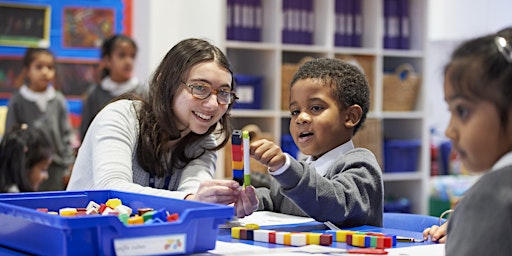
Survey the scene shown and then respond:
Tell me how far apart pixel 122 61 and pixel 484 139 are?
130 inches

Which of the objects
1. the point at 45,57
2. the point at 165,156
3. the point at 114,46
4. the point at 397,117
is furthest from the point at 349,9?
the point at 165,156

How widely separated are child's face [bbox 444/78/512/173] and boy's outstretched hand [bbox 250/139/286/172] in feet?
1.44

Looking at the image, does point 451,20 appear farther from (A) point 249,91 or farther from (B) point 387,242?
Result: (B) point 387,242

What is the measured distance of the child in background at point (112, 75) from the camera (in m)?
4.22

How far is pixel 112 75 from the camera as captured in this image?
14.1ft

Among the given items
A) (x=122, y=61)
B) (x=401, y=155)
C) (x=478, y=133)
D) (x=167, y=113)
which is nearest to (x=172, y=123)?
(x=167, y=113)

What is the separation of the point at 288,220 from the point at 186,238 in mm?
541

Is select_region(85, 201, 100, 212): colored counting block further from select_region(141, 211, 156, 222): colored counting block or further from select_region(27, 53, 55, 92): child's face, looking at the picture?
select_region(27, 53, 55, 92): child's face

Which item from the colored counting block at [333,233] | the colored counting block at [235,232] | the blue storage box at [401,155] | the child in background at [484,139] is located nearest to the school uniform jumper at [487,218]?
the child in background at [484,139]

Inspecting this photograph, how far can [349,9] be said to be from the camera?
4762 millimetres

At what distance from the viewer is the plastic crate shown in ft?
3.96

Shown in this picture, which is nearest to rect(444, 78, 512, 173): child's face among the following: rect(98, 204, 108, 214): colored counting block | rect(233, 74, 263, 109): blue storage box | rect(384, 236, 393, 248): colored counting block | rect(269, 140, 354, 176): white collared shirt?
rect(384, 236, 393, 248): colored counting block

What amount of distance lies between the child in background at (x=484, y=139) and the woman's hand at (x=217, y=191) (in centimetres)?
58

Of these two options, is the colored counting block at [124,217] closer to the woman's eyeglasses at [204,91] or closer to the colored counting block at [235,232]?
the colored counting block at [235,232]
